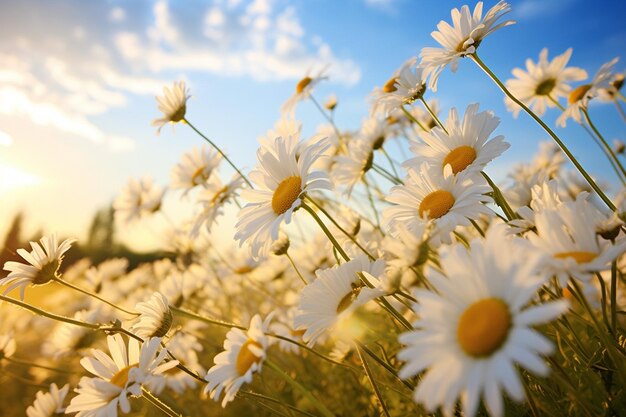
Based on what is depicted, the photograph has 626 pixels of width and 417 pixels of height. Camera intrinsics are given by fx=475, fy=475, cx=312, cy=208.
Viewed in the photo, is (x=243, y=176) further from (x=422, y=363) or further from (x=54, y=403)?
(x=422, y=363)

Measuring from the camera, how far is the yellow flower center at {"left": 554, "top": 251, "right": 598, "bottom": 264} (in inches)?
41.2

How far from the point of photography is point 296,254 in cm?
378

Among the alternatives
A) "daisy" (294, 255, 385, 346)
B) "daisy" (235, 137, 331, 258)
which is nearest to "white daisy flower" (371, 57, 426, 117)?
"daisy" (235, 137, 331, 258)

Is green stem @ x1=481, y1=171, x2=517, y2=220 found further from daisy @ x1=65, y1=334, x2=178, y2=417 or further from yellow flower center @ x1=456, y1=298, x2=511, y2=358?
daisy @ x1=65, y1=334, x2=178, y2=417

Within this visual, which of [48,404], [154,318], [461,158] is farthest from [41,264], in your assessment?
[461,158]

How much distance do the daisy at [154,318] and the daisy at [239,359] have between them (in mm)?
442

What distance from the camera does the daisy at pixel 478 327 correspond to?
773mm

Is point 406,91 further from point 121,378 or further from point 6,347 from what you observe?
point 6,347

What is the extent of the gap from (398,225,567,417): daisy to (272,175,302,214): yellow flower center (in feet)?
2.73

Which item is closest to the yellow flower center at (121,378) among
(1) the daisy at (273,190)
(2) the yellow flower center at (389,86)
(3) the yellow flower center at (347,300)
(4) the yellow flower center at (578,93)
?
(1) the daisy at (273,190)

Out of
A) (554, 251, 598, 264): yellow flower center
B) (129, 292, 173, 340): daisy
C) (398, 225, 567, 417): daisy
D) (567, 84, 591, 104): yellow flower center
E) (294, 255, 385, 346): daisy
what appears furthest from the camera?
(567, 84, 591, 104): yellow flower center

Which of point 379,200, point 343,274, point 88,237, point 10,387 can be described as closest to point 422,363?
point 343,274

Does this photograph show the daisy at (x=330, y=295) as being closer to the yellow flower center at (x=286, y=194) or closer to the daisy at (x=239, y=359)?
the daisy at (x=239, y=359)

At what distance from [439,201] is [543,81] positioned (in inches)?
72.7
